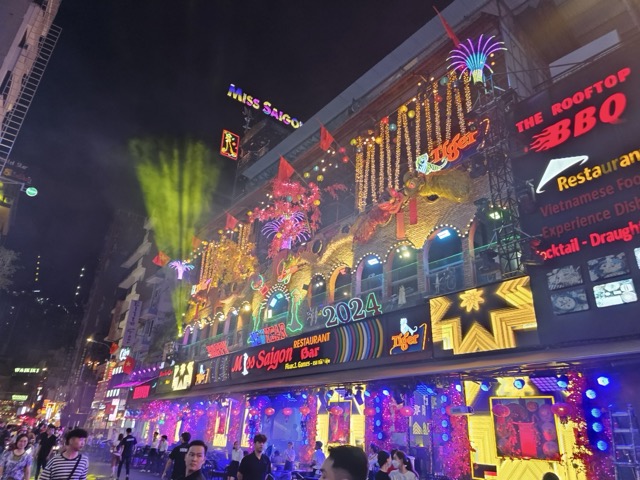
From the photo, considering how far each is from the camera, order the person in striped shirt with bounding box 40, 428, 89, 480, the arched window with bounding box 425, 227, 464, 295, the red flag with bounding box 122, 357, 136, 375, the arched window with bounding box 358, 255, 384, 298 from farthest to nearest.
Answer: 1. the red flag with bounding box 122, 357, 136, 375
2. the arched window with bounding box 358, 255, 384, 298
3. the arched window with bounding box 425, 227, 464, 295
4. the person in striped shirt with bounding box 40, 428, 89, 480

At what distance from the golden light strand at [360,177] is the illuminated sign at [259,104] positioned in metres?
13.0

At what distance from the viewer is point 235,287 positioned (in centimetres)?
2484

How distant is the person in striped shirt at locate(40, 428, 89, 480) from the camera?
5047 millimetres

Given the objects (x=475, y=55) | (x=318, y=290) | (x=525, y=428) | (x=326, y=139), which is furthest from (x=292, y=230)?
(x=525, y=428)

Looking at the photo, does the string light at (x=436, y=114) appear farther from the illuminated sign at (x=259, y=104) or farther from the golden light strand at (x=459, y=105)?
Result: the illuminated sign at (x=259, y=104)

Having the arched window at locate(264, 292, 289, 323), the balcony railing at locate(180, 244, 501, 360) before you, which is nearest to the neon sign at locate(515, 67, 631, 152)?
the balcony railing at locate(180, 244, 501, 360)

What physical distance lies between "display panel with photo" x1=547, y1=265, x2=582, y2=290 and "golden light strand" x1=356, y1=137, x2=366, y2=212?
879cm

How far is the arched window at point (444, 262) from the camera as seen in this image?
1342 cm

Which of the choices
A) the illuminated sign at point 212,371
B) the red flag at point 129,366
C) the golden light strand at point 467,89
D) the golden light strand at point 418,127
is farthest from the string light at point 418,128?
the red flag at point 129,366

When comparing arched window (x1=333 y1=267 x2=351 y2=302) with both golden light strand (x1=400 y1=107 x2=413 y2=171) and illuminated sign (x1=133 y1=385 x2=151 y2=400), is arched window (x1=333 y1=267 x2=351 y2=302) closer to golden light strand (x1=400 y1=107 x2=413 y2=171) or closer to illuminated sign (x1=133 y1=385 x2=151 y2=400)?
golden light strand (x1=400 y1=107 x2=413 y2=171)

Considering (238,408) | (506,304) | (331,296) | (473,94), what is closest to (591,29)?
(473,94)

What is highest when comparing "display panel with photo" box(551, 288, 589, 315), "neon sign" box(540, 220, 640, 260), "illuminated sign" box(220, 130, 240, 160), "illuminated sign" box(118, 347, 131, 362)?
"illuminated sign" box(220, 130, 240, 160)

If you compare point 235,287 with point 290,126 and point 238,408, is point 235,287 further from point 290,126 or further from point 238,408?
point 290,126

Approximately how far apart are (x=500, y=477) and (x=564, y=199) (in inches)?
300
